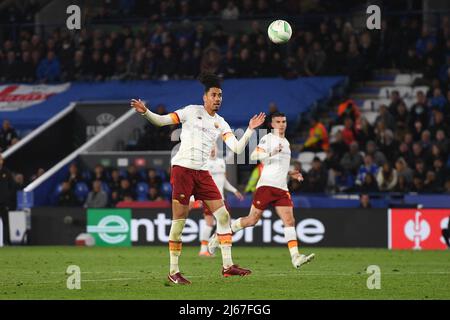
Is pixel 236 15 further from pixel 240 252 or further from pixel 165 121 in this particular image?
pixel 165 121

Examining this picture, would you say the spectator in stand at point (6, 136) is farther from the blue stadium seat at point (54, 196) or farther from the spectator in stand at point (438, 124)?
the spectator in stand at point (438, 124)

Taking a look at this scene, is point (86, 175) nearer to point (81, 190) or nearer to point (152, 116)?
point (81, 190)

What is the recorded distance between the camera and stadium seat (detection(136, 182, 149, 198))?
91.0ft

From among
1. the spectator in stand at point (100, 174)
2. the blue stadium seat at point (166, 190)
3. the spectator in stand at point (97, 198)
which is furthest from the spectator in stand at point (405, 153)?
the spectator in stand at point (100, 174)

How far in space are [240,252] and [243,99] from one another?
9187 mm

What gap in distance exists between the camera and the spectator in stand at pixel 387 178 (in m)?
25.3

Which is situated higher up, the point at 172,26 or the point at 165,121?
the point at 172,26

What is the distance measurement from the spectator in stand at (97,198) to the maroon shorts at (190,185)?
13.0 metres

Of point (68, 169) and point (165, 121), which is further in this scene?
point (68, 169)

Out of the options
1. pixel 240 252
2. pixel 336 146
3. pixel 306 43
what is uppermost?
pixel 306 43

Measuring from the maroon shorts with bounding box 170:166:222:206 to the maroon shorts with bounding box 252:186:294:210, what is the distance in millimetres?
2901

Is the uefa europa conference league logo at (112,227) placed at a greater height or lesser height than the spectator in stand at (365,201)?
lesser
